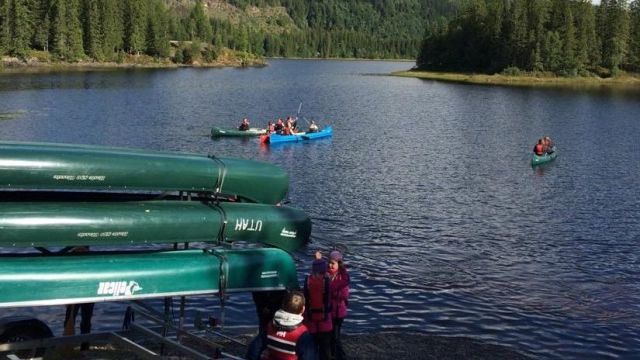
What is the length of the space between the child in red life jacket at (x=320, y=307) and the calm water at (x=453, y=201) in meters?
6.03

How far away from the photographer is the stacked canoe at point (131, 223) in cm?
1387

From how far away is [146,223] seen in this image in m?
15.3

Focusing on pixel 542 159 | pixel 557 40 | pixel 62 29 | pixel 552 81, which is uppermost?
pixel 62 29

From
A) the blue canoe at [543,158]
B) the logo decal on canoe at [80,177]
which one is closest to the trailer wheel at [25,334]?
the logo decal on canoe at [80,177]

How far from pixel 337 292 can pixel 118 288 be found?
473 cm

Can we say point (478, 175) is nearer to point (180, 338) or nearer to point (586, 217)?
point (586, 217)

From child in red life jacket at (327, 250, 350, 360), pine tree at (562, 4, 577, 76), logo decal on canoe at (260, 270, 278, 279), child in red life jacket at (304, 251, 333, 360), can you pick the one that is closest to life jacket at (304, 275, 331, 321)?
child in red life jacket at (304, 251, 333, 360)

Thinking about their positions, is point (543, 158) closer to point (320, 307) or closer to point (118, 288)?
point (320, 307)

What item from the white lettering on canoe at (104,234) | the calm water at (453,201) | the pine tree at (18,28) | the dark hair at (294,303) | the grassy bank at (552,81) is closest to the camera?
the dark hair at (294,303)

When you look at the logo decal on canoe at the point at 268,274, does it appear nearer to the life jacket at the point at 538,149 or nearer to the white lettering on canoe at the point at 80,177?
the white lettering on canoe at the point at 80,177

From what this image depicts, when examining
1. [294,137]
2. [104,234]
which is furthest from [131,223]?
[294,137]

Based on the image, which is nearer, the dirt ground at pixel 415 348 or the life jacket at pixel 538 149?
the dirt ground at pixel 415 348

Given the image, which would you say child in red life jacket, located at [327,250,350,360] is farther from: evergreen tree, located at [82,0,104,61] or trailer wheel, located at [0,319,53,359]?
evergreen tree, located at [82,0,104,61]

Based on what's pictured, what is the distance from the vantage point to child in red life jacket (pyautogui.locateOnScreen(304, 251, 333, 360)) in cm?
1484
